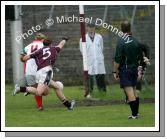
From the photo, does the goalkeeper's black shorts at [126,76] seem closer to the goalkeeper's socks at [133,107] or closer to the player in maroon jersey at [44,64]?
the goalkeeper's socks at [133,107]

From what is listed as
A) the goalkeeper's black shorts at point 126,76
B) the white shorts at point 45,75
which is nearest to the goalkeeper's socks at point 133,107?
the goalkeeper's black shorts at point 126,76

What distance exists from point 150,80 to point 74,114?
6.65m

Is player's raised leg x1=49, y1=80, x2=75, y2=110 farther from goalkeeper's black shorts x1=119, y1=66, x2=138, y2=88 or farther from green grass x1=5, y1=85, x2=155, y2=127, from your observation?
goalkeeper's black shorts x1=119, y1=66, x2=138, y2=88

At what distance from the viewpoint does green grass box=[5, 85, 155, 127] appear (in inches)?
603

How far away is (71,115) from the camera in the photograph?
16.6 metres

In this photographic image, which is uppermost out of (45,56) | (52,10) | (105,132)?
(52,10)

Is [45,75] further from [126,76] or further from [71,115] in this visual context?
[126,76]

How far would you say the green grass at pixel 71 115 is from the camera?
15.3 meters

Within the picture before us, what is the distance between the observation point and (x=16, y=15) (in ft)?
67.9

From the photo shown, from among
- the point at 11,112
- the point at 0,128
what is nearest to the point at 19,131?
the point at 0,128

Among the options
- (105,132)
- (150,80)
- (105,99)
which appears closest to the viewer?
(105,132)

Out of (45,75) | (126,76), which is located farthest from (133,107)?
(45,75)

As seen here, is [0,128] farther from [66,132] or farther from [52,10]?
[52,10]

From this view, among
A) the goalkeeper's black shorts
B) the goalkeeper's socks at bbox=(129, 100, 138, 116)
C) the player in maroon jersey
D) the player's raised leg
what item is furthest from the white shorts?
the goalkeeper's socks at bbox=(129, 100, 138, 116)
